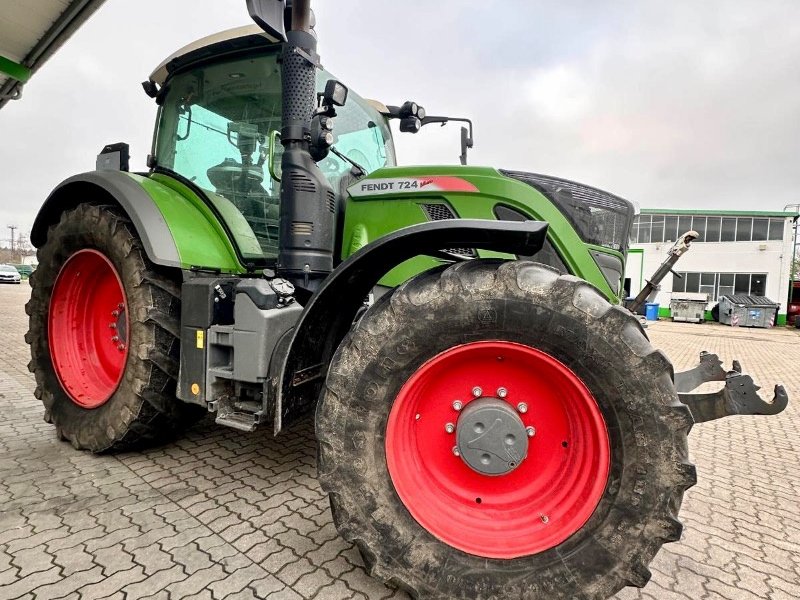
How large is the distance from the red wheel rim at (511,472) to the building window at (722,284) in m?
27.9

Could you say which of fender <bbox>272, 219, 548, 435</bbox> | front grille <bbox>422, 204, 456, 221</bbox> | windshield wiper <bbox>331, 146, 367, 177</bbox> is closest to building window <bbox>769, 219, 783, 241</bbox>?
windshield wiper <bbox>331, 146, 367, 177</bbox>

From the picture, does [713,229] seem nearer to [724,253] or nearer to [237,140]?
[724,253]

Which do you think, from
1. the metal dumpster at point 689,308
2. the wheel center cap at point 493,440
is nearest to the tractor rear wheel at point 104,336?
the wheel center cap at point 493,440

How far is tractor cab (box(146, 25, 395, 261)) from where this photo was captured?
2.99 m

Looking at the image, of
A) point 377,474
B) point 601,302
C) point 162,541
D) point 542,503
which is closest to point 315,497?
point 162,541

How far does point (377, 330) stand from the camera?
1.77 m

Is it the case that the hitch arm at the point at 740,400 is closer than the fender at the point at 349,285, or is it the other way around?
the fender at the point at 349,285

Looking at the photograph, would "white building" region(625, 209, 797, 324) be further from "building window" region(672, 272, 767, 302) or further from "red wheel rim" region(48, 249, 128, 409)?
"red wheel rim" region(48, 249, 128, 409)

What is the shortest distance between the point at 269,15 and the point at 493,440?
2078 millimetres

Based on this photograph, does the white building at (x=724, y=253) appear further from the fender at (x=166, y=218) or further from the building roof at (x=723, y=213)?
the fender at (x=166, y=218)

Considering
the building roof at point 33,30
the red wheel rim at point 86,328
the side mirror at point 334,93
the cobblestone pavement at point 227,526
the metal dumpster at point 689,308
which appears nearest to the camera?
the cobblestone pavement at point 227,526

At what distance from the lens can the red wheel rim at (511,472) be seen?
5.62 feet

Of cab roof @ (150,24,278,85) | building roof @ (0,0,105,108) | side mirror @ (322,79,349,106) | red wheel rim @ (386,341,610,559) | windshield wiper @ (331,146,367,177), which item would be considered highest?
building roof @ (0,0,105,108)

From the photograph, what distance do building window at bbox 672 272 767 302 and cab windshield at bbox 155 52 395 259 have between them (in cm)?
2739
